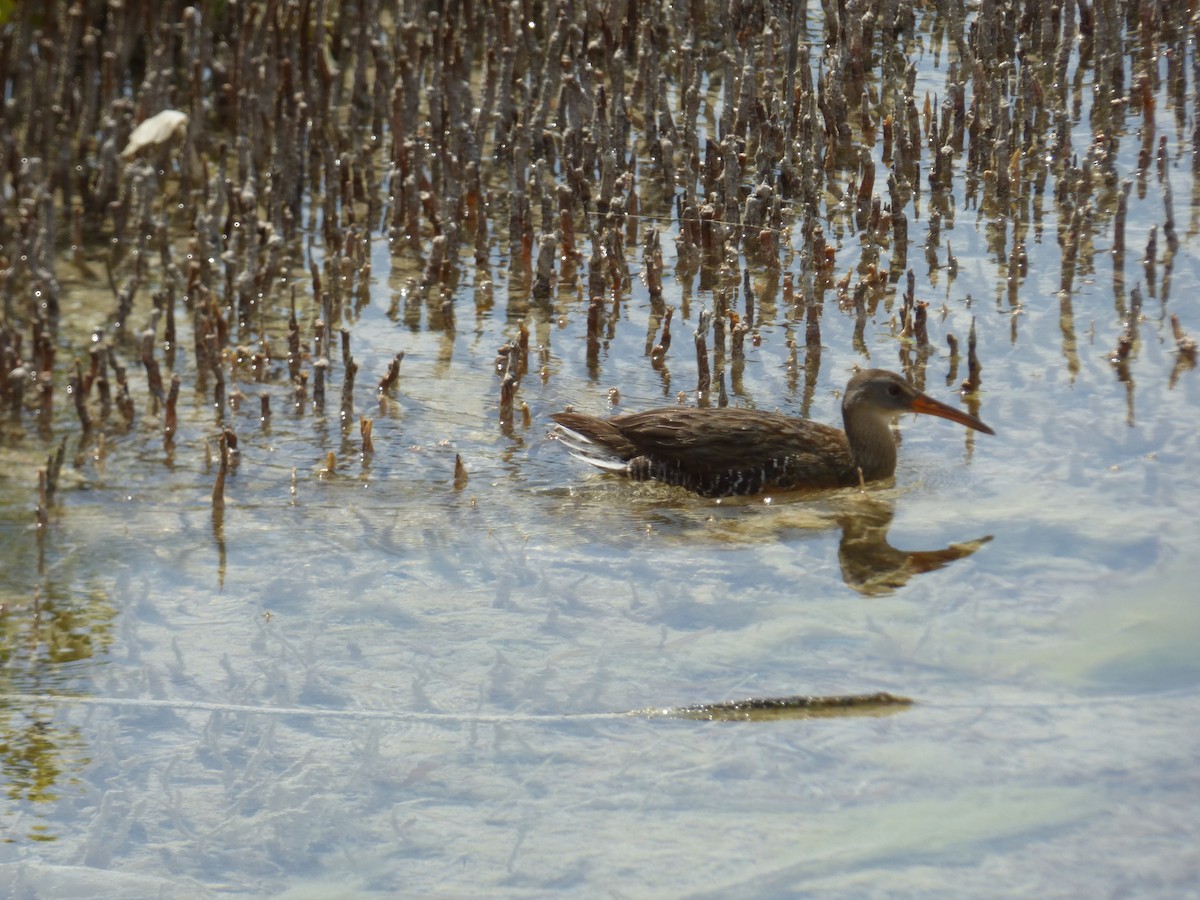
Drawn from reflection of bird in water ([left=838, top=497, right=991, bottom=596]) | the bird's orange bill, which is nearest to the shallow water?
reflection of bird in water ([left=838, top=497, right=991, bottom=596])

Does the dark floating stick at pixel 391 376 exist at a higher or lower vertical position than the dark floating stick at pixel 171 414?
higher

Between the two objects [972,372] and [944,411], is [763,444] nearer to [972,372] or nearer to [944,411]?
[944,411]

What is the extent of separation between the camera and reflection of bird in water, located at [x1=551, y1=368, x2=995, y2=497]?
5961 millimetres

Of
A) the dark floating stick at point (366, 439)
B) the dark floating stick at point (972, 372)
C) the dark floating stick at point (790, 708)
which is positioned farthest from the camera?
the dark floating stick at point (366, 439)

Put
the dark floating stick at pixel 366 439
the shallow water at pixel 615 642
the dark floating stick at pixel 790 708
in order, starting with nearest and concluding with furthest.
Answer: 1. the shallow water at pixel 615 642
2. the dark floating stick at pixel 790 708
3. the dark floating stick at pixel 366 439

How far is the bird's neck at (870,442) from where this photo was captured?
6031 mm

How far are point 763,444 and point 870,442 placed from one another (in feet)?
1.38

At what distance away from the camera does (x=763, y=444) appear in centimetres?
595

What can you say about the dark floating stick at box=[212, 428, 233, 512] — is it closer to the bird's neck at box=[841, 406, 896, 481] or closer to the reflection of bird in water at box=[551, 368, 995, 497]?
the reflection of bird in water at box=[551, 368, 995, 497]

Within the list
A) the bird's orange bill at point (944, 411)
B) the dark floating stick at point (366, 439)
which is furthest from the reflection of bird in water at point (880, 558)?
the dark floating stick at point (366, 439)

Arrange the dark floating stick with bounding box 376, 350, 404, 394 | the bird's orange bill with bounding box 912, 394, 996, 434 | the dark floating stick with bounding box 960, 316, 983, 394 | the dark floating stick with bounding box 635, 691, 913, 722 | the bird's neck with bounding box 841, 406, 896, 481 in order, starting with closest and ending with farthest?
the dark floating stick with bounding box 635, 691, 913, 722
the bird's orange bill with bounding box 912, 394, 996, 434
the bird's neck with bounding box 841, 406, 896, 481
the dark floating stick with bounding box 960, 316, 983, 394
the dark floating stick with bounding box 376, 350, 404, 394

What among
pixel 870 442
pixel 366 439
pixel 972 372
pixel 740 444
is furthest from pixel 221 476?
pixel 972 372

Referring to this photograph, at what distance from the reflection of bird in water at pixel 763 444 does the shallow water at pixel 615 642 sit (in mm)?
104

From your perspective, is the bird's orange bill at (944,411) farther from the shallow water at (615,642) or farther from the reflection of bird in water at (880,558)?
the reflection of bird in water at (880,558)
